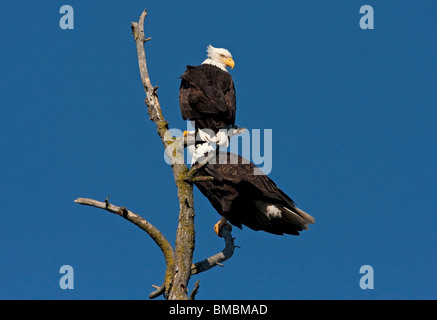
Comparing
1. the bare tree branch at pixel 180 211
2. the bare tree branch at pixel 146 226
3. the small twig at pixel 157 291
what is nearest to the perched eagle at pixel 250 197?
the bare tree branch at pixel 180 211

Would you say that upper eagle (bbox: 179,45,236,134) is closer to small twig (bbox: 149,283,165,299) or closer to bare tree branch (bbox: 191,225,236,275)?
bare tree branch (bbox: 191,225,236,275)

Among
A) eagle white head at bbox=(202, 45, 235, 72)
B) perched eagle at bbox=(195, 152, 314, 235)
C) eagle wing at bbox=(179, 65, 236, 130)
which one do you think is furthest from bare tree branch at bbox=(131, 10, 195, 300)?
eagle white head at bbox=(202, 45, 235, 72)

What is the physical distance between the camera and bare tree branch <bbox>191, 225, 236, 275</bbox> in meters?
9.44

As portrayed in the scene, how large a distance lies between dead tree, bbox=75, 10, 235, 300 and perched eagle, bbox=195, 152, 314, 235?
5.25 feet

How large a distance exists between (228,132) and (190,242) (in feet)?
9.39

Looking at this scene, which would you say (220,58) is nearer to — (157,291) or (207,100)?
(207,100)

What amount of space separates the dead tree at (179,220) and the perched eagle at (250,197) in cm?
160

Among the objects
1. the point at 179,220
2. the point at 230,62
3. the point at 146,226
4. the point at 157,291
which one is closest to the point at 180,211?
the point at 179,220

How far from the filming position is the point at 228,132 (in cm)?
1114

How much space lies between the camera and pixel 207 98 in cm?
1106

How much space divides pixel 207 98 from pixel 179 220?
111 inches

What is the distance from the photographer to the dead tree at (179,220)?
334 inches
